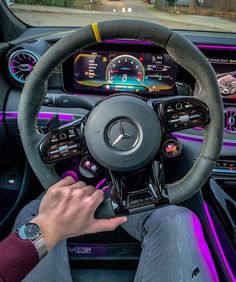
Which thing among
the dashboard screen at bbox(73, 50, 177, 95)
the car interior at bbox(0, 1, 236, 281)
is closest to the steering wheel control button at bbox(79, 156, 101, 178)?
the car interior at bbox(0, 1, 236, 281)

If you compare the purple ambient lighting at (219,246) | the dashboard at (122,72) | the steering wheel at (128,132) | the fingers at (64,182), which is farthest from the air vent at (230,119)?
the fingers at (64,182)

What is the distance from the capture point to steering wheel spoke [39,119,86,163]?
1265mm

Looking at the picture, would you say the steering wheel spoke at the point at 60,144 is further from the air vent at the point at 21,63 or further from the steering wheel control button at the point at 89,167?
the air vent at the point at 21,63

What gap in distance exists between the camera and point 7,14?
8.79 ft

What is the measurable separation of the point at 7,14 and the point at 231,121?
1506 mm

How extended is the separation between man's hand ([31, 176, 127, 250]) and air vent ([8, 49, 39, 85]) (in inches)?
56.8

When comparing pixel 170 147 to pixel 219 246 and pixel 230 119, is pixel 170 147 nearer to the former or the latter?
pixel 219 246

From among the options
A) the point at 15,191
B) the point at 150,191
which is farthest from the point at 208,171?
the point at 15,191

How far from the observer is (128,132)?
124cm

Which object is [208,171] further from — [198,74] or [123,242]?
[123,242]

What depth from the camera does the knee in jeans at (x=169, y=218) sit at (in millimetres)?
1517

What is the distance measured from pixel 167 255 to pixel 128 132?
43 centimetres

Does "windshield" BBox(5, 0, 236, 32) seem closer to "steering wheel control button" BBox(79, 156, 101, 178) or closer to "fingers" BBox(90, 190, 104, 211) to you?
"steering wheel control button" BBox(79, 156, 101, 178)

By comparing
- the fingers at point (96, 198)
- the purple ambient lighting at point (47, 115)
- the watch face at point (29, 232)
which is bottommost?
the purple ambient lighting at point (47, 115)
